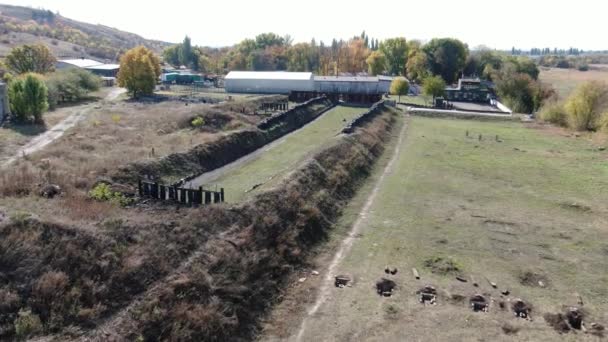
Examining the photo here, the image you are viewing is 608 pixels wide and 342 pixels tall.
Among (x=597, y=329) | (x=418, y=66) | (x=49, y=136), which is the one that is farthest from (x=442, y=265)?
(x=418, y=66)

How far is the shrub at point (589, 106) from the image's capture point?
53.5 m

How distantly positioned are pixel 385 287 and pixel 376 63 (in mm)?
95141

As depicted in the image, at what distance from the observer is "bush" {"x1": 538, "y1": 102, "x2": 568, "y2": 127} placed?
57900 millimetres

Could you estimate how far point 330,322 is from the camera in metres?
16.3

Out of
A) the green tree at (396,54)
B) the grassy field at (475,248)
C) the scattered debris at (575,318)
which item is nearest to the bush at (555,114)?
the grassy field at (475,248)

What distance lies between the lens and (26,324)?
12.9m

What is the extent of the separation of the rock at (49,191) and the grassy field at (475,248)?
41.6ft

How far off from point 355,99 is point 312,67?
5640 centimetres

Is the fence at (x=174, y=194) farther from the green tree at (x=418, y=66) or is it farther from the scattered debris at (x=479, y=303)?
the green tree at (x=418, y=66)

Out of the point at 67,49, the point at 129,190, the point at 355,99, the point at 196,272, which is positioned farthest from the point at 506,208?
the point at 67,49

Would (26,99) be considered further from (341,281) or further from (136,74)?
(341,281)

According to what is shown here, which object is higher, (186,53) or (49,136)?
(186,53)

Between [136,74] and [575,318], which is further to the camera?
[136,74]

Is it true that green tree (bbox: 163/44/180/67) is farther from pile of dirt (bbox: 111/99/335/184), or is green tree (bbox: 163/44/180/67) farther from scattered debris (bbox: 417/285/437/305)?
scattered debris (bbox: 417/285/437/305)
